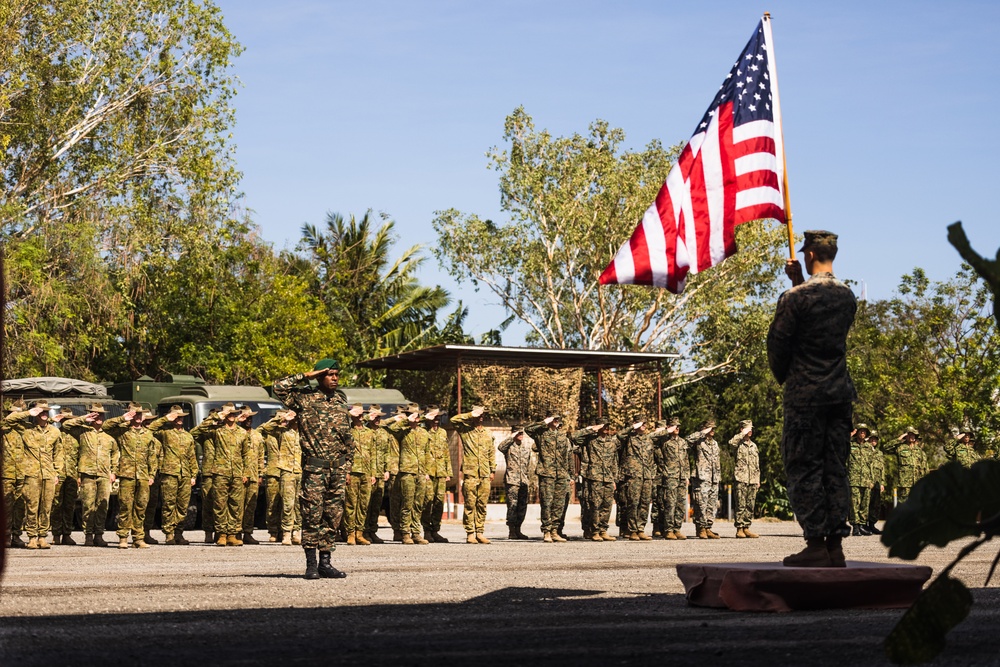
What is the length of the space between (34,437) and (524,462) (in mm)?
6806

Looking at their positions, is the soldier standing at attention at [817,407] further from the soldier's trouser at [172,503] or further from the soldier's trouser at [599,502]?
the soldier's trouser at [599,502]

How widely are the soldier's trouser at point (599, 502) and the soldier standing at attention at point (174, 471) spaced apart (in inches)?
227

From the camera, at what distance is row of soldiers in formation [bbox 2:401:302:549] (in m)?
18.1

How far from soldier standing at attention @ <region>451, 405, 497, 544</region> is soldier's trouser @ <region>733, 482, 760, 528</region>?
14.4 feet

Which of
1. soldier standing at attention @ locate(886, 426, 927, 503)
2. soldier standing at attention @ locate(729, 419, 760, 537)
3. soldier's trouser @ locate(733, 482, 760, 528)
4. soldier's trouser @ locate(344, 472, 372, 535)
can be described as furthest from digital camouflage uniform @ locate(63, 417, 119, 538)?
soldier standing at attention @ locate(886, 426, 927, 503)

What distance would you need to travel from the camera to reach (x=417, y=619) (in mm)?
7086

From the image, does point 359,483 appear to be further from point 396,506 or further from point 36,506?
point 36,506

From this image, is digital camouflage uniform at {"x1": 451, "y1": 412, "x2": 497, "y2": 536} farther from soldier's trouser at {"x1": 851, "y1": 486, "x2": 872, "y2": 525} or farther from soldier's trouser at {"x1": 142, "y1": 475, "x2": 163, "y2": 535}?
soldier's trouser at {"x1": 851, "y1": 486, "x2": 872, "y2": 525}

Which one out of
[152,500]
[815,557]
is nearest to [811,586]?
[815,557]

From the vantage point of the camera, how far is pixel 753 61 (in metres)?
11.3

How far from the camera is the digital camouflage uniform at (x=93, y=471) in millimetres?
18359

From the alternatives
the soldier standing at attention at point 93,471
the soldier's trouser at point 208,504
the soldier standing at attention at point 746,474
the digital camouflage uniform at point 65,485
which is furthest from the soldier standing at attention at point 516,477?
the digital camouflage uniform at point 65,485

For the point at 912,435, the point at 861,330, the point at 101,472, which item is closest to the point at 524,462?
the point at 101,472

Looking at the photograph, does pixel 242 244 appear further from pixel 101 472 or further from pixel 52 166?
pixel 101 472
